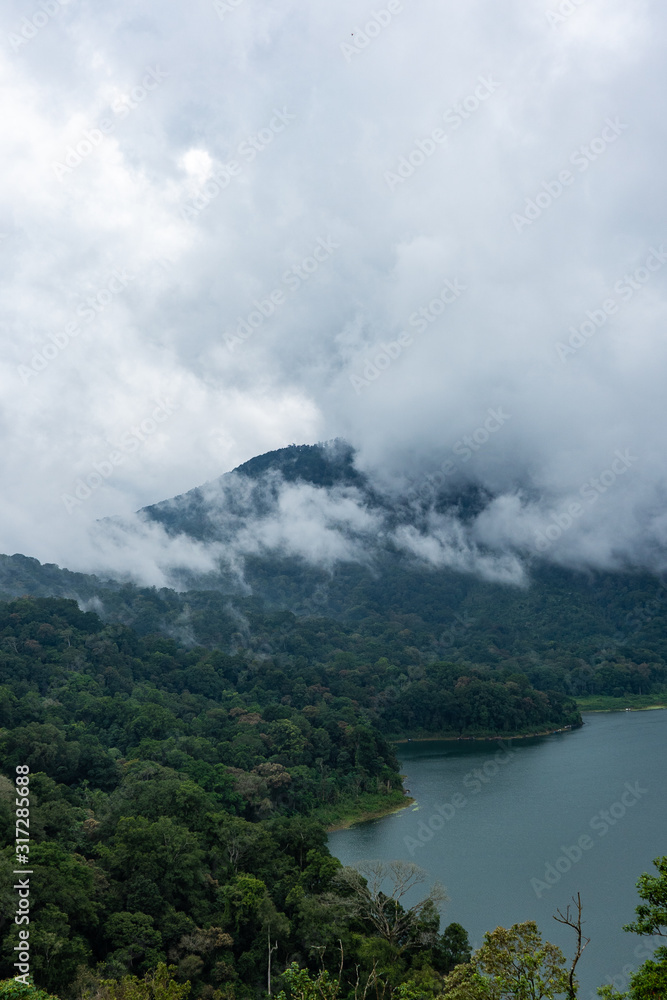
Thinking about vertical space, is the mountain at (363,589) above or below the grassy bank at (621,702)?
above

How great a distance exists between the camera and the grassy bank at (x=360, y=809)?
42.3 m

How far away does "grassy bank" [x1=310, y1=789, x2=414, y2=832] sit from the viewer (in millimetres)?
42344

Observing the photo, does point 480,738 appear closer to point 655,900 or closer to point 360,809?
point 360,809

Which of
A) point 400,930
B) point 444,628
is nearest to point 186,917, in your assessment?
point 400,930

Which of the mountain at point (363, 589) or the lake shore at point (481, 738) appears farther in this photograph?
the mountain at point (363, 589)

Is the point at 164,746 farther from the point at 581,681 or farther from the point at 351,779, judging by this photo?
the point at 581,681

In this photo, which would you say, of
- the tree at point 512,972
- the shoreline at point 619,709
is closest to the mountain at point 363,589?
the shoreline at point 619,709

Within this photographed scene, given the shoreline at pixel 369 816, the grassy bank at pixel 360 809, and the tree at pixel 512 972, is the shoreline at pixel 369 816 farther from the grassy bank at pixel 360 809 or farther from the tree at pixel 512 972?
the tree at pixel 512 972

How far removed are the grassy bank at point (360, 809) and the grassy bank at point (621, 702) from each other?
43198 millimetres

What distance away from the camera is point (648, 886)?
994cm

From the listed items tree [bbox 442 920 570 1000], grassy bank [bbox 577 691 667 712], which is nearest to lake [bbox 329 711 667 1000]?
tree [bbox 442 920 570 1000]

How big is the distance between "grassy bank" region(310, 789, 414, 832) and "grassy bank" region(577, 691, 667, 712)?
142 feet

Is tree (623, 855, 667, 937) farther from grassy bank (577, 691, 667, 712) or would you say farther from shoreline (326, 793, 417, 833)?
grassy bank (577, 691, 667, 712)

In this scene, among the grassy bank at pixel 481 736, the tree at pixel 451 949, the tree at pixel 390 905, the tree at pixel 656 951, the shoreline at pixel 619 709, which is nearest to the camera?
the tree at pixel 656 951
